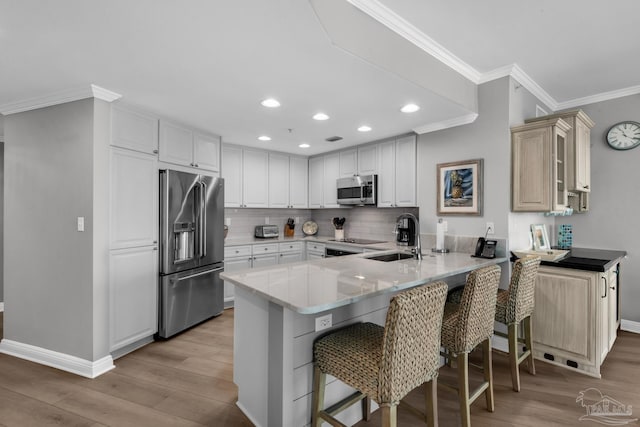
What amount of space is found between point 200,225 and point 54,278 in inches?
52.4

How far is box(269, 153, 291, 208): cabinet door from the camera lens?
194 inches

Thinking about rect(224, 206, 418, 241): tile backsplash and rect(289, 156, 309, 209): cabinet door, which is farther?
rect(289, 156, 309, 209): cabinet door

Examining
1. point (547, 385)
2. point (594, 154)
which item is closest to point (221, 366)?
point (547, 385)

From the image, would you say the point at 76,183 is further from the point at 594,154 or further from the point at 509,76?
the point at 594,154

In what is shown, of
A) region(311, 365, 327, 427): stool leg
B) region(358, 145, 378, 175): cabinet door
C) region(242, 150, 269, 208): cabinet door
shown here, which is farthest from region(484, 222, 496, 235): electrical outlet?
region(242, 150, 269, 208): cabinet door

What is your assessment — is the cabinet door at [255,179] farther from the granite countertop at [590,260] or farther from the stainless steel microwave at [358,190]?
the granite countertop at [590,260]

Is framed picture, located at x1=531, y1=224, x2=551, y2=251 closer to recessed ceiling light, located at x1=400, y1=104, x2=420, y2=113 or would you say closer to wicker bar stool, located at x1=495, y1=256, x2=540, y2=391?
wicker bar stool, located at x1=495, y1=256, x2=540, y2=391

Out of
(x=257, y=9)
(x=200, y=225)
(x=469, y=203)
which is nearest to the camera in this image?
(x=257, y=9)

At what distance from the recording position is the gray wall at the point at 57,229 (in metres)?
2.63

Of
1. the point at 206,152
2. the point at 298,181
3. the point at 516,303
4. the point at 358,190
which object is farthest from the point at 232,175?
the point at 516,303

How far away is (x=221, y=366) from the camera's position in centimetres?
268

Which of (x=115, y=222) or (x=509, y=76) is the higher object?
(x=509, y=76)

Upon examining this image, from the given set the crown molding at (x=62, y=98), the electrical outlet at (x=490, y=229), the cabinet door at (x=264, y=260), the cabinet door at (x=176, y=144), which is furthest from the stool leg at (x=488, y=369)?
the crown molding at (x=62, y=98)

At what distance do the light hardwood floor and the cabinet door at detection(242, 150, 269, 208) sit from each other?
7.45 ft
